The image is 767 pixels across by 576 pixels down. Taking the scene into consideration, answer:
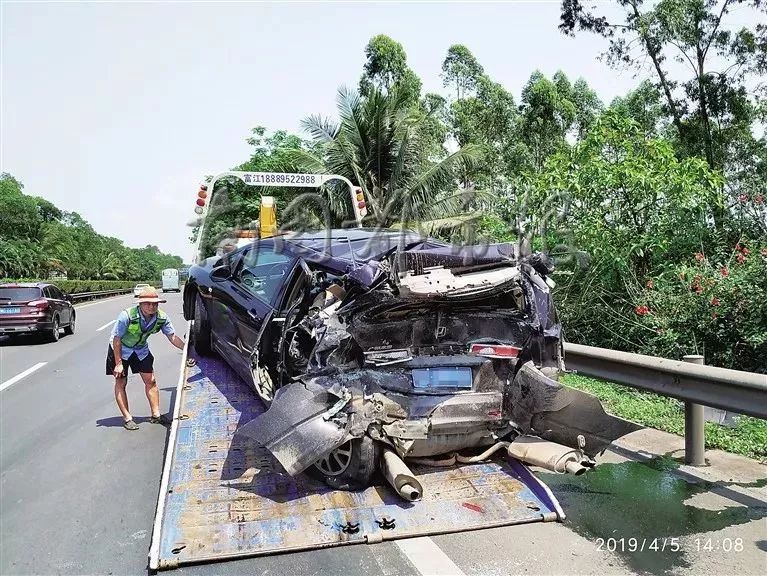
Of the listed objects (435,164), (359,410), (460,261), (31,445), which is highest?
(435,164)

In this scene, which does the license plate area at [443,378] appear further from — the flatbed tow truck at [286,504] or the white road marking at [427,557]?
the white road marking at [427,557]

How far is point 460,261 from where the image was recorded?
4.33 metres

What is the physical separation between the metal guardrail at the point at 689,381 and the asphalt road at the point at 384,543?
0.44m

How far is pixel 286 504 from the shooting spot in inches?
153

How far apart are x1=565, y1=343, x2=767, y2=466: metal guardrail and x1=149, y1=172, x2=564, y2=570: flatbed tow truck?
1.33 meters

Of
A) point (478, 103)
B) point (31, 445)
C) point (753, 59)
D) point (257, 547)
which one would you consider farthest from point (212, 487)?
point (478, 103)

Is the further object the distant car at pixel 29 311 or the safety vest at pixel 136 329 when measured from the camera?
the distant car at pixel 29 311

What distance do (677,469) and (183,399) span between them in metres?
4.11

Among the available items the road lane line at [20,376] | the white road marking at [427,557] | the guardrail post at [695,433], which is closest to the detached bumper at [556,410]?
the guardrail post at [695,433]

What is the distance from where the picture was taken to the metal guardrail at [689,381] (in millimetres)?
4062

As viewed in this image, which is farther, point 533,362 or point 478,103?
point 478,103

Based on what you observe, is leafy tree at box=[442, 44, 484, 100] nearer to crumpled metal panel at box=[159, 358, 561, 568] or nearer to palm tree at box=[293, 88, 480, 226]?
palm tree at box=[293, 88, 480, 226]

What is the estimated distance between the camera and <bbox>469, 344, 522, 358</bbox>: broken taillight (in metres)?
4.46

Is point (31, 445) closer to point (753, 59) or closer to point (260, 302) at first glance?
point (260, 302)
